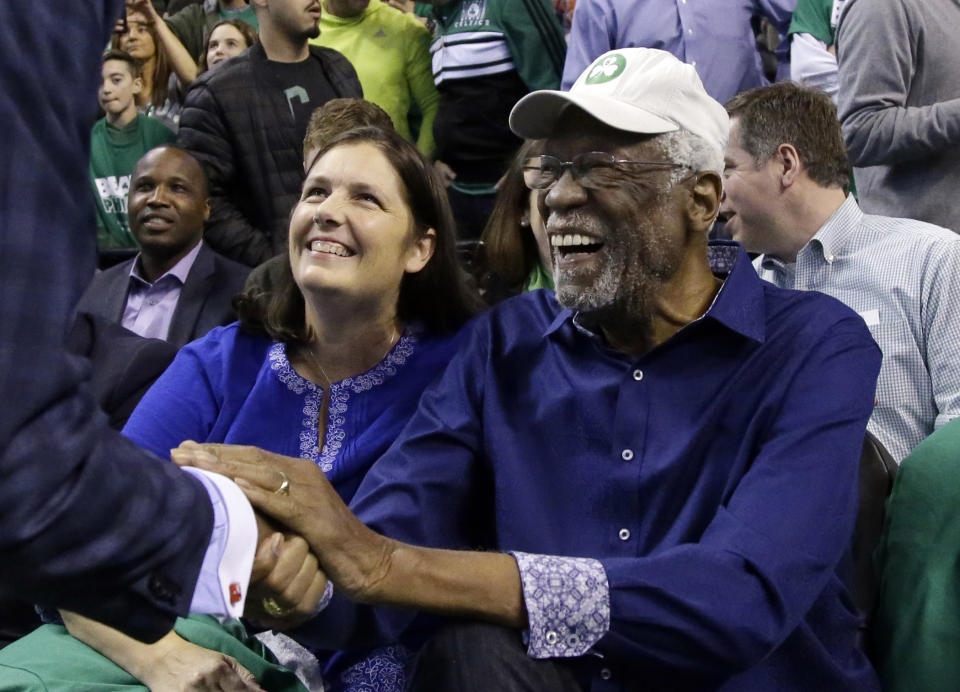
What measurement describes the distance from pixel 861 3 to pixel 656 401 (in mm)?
2457

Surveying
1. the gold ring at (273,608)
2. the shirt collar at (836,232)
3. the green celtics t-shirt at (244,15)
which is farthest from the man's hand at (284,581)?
the green celtics t-shirt at (244,15)

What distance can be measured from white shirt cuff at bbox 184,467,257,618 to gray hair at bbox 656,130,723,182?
1.11 m

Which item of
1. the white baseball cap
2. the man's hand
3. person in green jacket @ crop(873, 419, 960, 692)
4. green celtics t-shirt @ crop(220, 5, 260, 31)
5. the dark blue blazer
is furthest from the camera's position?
green celtics t-shirt @ crop(220, 5, 260, 31)

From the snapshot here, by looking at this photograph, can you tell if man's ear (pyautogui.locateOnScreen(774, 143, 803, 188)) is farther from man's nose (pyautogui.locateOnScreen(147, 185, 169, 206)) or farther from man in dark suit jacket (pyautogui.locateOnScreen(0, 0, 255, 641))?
man in dark suit jacket (pyautogui.locateOnScreen(0, 0, 255, 641))

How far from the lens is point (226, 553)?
1736mm

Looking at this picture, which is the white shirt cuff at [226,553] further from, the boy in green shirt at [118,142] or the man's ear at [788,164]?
the boy in green shirt at [118,142]

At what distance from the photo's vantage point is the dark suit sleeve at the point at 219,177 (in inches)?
203

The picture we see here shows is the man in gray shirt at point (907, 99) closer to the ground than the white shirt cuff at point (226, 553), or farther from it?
closer to the ground

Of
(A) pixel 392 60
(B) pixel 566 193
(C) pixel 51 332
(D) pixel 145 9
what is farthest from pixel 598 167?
(D) pixel 145 9

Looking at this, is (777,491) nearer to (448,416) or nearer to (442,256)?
(448,416)

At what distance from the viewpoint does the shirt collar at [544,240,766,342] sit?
2.35 metres

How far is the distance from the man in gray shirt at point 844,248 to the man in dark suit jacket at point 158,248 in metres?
2.08

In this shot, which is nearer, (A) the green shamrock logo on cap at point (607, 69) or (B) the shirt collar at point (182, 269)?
(A) the green shamrock logo on cap at point (607, 69)

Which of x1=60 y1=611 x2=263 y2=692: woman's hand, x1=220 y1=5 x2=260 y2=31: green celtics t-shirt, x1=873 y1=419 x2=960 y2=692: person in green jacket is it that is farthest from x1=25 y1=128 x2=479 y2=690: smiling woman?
x1=220 y1=5 x2=260 y2=31: green celtics t-shirt
